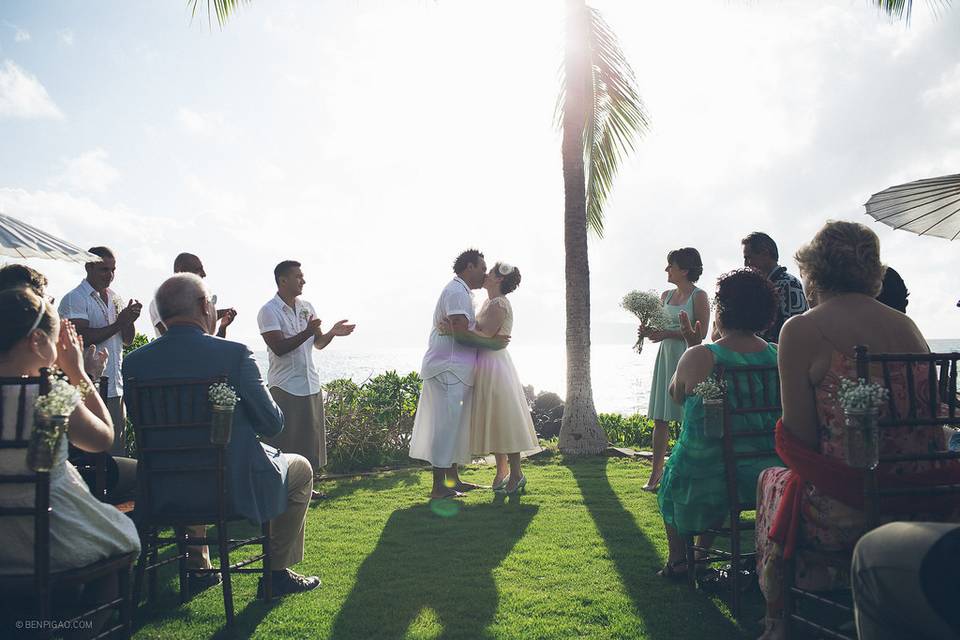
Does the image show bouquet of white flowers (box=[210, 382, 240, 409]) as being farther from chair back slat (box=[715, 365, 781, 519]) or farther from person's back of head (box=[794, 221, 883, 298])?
person's back of head (box=[794, 221, 883, 298])

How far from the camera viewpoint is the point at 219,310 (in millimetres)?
7012

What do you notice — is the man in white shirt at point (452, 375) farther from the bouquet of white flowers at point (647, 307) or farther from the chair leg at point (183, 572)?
the chair leg at point (183, 572)

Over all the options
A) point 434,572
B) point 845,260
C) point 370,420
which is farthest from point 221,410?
point 370,420

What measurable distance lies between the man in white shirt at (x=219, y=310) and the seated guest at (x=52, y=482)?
2.68 m

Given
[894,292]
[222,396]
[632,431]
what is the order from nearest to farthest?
[222,396] → [894,292] → [632,431]

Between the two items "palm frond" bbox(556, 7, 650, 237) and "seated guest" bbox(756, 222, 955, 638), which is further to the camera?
"palm frond" bbox(556, 7, 650, 237)

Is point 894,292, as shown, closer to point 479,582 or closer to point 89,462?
point 479,582

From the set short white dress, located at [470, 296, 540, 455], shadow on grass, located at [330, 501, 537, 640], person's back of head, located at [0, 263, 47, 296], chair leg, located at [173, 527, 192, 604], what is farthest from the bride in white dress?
person's back of head, located at [0, 263, 47, 296]

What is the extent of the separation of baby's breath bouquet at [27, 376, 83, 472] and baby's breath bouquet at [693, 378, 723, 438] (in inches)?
125

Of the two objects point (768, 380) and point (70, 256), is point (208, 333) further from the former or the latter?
point (768, 380)

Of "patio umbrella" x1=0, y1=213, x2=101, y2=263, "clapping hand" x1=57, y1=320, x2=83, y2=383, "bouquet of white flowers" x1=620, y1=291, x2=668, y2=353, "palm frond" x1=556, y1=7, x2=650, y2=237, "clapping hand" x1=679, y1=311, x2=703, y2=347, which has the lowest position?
"clapping hand" x1=57, y1=320, x2=83, y2=383

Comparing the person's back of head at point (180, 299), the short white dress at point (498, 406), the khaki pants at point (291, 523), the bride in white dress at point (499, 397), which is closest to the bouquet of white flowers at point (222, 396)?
the person's back of head at point (180, 299)

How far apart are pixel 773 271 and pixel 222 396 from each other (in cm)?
494

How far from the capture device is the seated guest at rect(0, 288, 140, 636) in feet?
9.60
